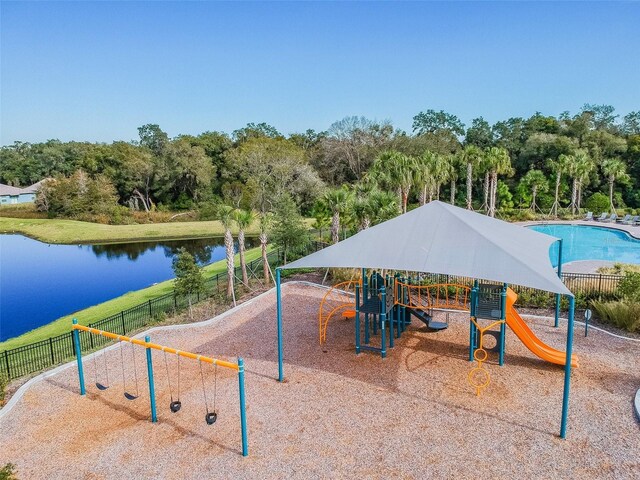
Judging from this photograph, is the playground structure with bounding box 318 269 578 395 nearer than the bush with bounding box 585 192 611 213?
Yes

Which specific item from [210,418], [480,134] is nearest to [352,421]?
[210,418]

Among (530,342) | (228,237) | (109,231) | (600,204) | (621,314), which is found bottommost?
(109,231)

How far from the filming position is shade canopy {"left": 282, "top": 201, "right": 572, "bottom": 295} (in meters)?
7.52

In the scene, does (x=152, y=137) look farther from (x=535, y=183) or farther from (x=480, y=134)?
(x=535, y=183)

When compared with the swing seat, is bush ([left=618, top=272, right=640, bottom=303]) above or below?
above

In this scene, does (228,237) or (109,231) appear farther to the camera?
(109,231)

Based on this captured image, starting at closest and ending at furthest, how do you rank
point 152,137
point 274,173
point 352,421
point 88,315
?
point 352,421, point 88,315, point 274,173, point 152,137

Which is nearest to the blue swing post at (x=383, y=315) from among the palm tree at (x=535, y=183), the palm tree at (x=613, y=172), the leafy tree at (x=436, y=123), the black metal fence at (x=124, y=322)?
the black metal fence at (x=124, y=322)

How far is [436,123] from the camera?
6172cm

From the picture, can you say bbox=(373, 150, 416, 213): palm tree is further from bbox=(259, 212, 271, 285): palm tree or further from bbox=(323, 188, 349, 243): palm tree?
bbox=(259, 212, 271, 285): palm tree

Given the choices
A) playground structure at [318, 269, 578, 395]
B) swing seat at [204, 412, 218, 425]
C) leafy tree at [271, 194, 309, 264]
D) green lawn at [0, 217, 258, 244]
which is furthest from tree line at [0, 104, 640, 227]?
swing seat at [204, 412, 218, 425]

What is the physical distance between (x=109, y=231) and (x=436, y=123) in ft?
149

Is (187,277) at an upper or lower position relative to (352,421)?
upper

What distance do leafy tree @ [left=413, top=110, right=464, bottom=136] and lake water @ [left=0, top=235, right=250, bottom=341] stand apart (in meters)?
36.3
